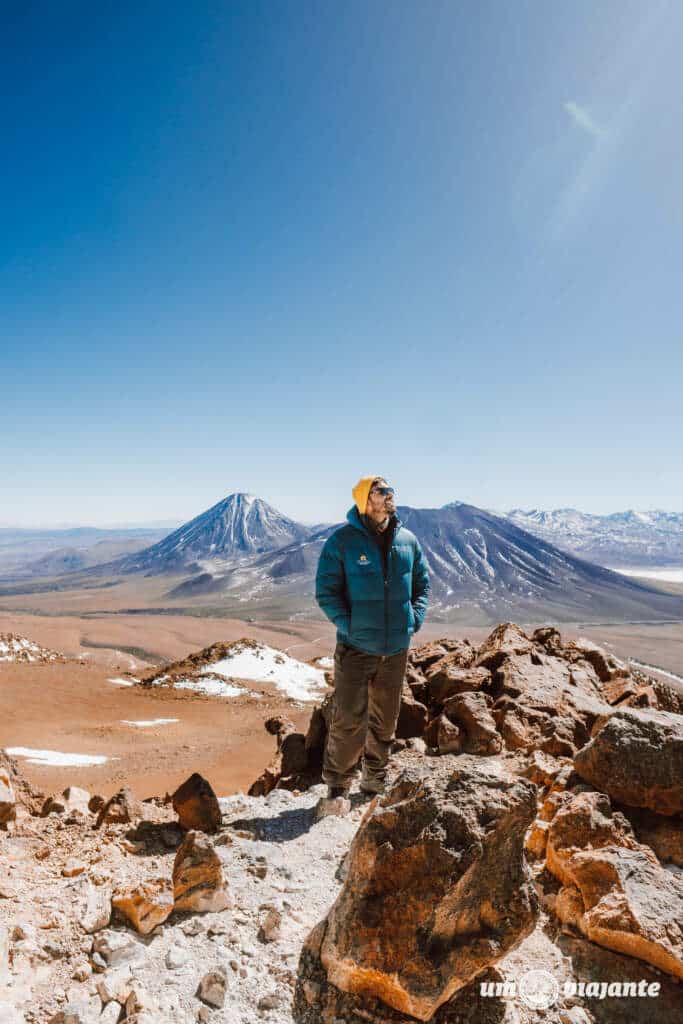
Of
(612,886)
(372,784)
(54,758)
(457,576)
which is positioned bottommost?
(457,576)

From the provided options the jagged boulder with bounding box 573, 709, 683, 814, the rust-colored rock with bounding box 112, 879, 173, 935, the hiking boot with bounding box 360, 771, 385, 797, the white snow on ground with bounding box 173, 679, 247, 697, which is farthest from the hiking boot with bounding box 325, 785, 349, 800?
the white snow on ground with bounding box 173, 679, 247, 697

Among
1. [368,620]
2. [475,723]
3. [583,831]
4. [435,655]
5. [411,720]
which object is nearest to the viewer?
[583,831]

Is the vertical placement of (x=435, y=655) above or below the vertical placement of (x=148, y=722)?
above

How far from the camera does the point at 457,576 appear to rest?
104 meters

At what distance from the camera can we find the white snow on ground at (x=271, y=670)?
61.6 feet

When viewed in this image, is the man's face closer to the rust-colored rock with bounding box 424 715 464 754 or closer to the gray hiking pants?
the gray hiking pants

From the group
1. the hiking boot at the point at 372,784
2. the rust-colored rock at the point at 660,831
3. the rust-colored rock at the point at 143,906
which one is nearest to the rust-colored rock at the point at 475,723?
the hiking boot at the point at 372,784

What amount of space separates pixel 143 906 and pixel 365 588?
182 cm

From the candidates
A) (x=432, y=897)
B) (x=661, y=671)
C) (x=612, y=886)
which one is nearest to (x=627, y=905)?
(x=612, y=886)

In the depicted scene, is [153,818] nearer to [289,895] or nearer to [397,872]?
[289,895]

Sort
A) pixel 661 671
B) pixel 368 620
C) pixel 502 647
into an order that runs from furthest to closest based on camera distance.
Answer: pixel 661 671 → pixel 502 647 → pixel 368 620

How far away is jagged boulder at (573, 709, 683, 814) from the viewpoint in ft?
8.44

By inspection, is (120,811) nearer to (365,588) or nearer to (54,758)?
(365,588)

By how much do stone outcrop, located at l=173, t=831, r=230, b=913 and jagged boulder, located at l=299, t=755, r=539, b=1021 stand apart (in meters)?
0.46
